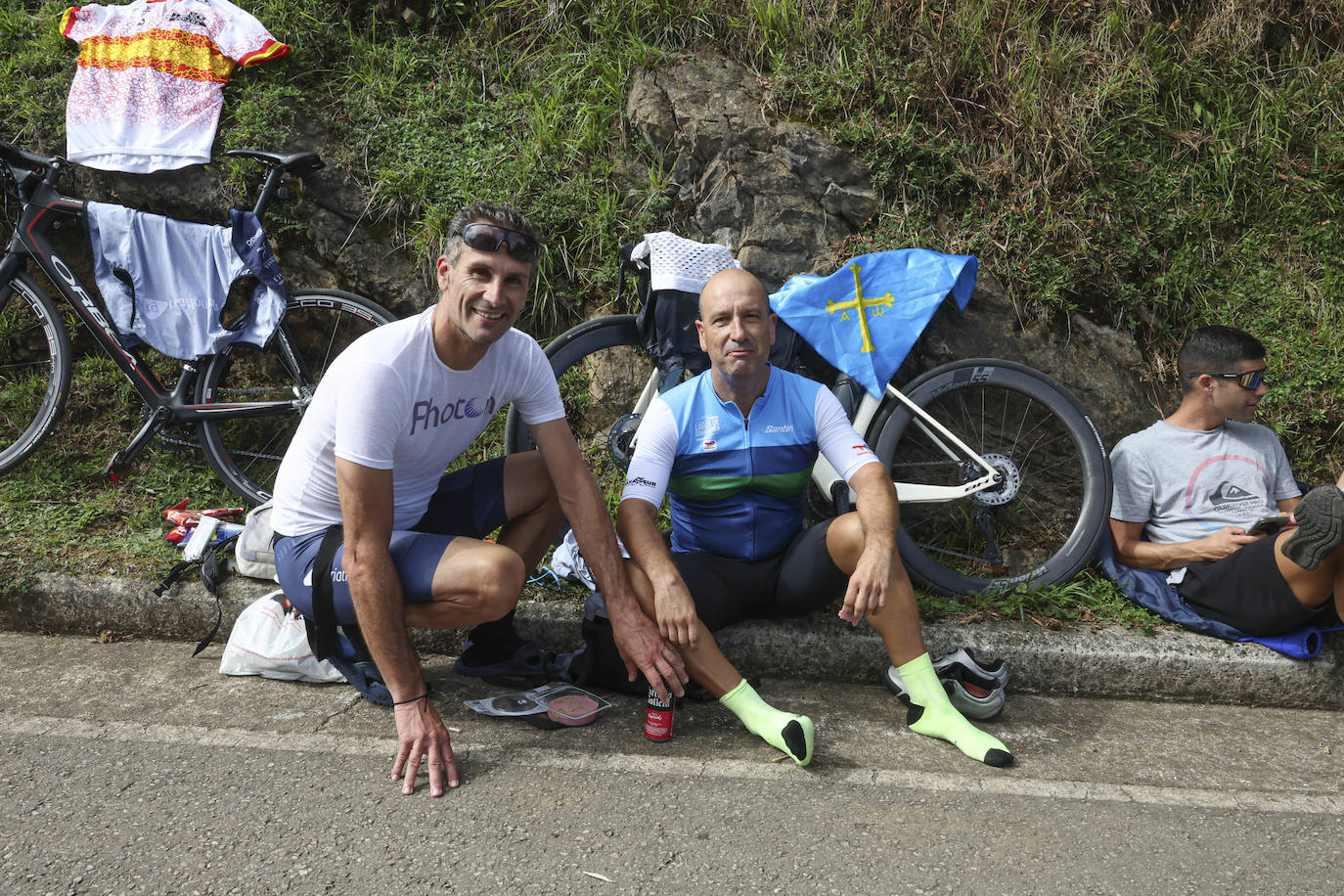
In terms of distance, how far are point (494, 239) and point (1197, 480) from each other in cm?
300

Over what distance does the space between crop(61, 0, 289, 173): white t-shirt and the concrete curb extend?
265cm

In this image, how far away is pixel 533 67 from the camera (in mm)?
5531

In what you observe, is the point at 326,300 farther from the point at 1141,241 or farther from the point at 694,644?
the point at 1141,241

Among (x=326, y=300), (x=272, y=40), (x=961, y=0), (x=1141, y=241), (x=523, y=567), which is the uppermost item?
(x=961, y=0)

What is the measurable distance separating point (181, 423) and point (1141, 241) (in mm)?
4928

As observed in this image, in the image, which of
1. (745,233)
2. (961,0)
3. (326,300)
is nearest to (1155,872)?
(745,233)

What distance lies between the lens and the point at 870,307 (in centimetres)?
409

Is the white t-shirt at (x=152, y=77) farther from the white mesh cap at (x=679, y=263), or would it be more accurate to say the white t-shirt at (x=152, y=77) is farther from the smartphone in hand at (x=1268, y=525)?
the smartphone in hand at (x=1268, y=525)

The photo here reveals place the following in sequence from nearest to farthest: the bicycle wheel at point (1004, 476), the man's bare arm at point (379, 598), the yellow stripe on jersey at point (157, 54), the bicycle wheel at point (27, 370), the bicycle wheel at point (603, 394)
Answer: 1. the man's bare arm at point (379, 598)
2. the bicycle wheel at point (1004, 476)
3. the bicycle wheel at point (27, 370)
4. the bicycle wheel at point (603, 394)
5. the yellow stripe on jersey at point (157, 54)

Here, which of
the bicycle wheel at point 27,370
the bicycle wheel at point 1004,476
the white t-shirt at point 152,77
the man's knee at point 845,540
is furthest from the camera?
the white t-shirt at point 152,77

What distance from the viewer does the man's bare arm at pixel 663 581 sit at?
2.86 metres

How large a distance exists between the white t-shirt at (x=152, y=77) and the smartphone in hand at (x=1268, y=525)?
17.3ft

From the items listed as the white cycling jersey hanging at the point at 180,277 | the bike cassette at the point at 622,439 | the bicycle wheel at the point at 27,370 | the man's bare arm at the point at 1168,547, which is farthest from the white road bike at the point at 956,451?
the bicycle wheel at the point at 27,370

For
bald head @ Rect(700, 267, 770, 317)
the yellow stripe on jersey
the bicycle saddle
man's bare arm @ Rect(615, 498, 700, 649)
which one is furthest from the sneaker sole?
the yellow stripe on jersey
